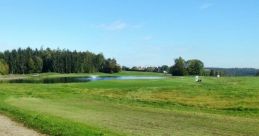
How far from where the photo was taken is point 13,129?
2047cm

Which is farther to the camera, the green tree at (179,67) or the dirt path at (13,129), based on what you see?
the green tree at (179,67)

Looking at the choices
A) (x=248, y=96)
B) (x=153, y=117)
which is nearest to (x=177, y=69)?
(x=248, y=96)

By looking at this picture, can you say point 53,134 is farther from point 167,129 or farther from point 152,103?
point 152,103

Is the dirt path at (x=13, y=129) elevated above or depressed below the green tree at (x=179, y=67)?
below

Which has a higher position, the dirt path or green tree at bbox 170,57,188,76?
green tree at bbox 170,57,188,76

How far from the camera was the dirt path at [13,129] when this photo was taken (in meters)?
18.9

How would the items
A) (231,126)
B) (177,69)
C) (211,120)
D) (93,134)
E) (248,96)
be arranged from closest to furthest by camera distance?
1. (93,134)
2. (231,126)
3. (211,120)
4. (248,96)
5. (177,69)

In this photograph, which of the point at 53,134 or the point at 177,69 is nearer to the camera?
the point at 53,134

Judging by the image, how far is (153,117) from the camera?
29.3 m

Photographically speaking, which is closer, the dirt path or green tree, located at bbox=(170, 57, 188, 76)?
the dirt path

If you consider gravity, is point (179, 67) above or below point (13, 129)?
above

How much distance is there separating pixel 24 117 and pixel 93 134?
25.2ft

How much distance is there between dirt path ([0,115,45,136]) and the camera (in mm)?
18859

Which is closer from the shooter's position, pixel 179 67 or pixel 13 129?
pixel 13 129
